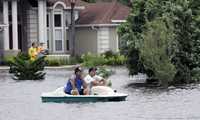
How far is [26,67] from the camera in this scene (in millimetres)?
43094

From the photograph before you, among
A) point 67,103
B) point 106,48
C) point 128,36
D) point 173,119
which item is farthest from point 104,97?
point 106,48

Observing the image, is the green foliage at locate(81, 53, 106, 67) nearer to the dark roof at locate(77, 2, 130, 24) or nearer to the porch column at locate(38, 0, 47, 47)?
the porch column at locate(38, 0, 47, 47)

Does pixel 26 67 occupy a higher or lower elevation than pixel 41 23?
lower

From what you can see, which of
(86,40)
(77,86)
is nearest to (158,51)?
(77,86)

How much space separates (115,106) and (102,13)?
3901 cm

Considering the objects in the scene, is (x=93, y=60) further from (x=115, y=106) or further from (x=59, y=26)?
(x=115, y=106)

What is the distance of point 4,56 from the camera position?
60531 mm

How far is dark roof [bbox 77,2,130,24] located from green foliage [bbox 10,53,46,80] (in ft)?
71.8

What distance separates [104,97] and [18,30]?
38.4 meters

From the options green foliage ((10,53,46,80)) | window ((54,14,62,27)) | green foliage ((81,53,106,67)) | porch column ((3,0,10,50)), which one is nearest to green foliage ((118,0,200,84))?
green foliage ((10,53,46,80))

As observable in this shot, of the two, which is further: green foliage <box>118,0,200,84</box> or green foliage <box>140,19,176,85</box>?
green foliage <box>118,0,200,84</box>

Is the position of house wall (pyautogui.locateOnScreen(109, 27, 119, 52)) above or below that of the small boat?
above

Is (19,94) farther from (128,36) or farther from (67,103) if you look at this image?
(128,36)

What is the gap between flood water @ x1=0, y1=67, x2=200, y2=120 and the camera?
25.4 m
